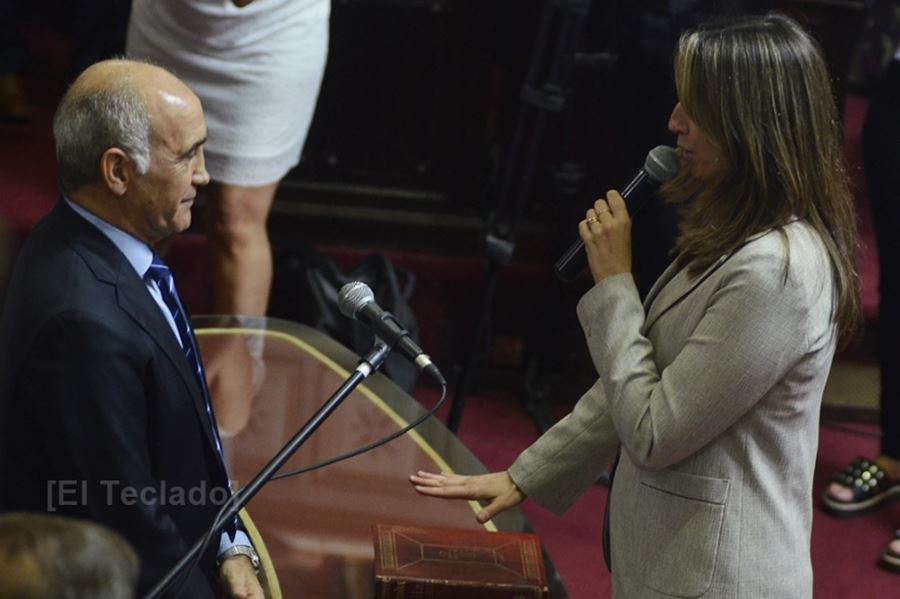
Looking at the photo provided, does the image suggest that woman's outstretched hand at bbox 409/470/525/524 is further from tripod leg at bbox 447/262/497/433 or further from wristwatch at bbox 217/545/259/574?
tripod leg at bbox 447/262/497/433

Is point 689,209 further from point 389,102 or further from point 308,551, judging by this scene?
point 389,102

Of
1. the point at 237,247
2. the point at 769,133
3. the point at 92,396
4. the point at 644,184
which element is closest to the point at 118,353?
the point at 92,396

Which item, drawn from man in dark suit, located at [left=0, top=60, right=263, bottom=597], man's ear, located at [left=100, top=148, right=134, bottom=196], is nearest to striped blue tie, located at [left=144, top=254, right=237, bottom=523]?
man in dark suit, located at [left=0, top=60, right=263, bottom=597]

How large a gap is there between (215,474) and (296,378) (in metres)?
0.56

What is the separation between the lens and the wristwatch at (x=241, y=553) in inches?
82.0

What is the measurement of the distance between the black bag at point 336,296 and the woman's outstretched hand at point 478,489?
141 centimetres

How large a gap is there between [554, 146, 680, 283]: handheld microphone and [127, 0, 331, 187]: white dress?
1.45 m

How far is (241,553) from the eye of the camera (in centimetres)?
208

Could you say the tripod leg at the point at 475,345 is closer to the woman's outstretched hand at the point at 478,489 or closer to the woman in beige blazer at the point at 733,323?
the woman's outstretched hand at the point at 478,489

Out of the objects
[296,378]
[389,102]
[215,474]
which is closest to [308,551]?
[215,474]

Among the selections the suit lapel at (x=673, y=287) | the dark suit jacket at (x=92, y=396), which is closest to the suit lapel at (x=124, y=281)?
the dark suit jacket at (x=92, y=396)

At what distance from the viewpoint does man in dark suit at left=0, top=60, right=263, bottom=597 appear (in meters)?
1.89

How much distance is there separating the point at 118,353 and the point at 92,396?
0.21 feet

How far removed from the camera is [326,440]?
2498 mm
